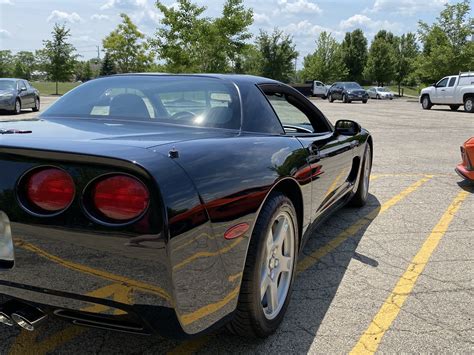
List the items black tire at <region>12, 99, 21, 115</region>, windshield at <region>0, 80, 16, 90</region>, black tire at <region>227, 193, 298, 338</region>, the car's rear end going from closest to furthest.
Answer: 1. the car's rear end
2. black tire at <region>227, 193, 298, 338</region>
3. black tire at <region>12, 99, 21, 115</region>
4. windshield at <region>0, 80, 16, 90</region>

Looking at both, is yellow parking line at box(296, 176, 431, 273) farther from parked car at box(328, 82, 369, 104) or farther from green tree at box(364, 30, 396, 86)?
green tree at box(364, 30, 396, 86)

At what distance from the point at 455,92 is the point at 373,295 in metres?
23.6

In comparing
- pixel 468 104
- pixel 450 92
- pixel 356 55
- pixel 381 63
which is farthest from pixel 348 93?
pixel 356 55

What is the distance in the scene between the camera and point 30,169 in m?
1.90

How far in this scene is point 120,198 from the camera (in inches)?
70.9

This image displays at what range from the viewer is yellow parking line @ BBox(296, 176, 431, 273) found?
372 cm

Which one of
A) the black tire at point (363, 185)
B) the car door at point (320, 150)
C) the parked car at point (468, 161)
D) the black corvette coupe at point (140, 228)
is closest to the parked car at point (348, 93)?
the parked car at point (468, 161)

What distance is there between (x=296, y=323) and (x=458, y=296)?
1201 mm

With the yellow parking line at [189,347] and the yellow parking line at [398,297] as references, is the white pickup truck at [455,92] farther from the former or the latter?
the yellow parking line at [189,347]

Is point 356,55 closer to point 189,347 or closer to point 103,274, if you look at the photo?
point 189,347

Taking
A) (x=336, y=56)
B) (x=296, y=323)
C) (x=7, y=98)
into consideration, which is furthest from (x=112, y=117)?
(x=336, y=56)

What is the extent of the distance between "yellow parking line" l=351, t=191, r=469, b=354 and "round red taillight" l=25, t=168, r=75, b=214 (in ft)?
5.37

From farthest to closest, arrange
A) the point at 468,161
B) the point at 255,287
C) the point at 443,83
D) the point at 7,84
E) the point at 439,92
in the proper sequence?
the point at 439,92
the point at 443,83
the point at 7,84
the point at 468,161
the point at 255,287

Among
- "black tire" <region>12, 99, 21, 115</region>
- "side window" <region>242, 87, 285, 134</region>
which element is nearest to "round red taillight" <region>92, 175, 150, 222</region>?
"side window" <region>242, 87, 285, 134</region>
